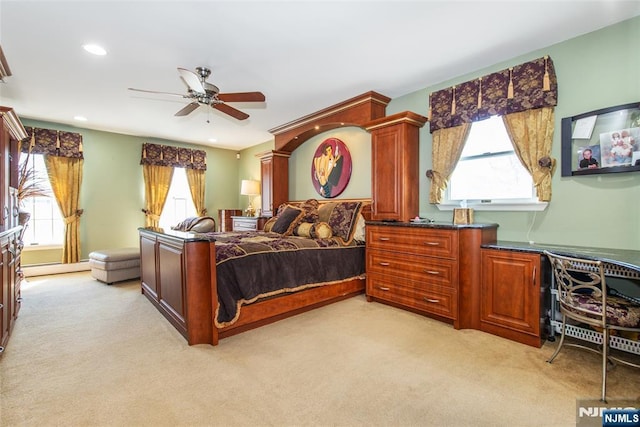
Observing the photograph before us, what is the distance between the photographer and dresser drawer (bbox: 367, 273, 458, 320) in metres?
2.82

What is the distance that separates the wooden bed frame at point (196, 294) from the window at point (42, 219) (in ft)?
10.8

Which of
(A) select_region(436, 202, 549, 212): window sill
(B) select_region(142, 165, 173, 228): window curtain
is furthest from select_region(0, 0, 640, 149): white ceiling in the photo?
(B) select_region(142, 165, 173, 228): window curtain

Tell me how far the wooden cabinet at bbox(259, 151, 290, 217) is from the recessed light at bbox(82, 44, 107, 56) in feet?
10.1

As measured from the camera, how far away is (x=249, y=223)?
18.9 feet

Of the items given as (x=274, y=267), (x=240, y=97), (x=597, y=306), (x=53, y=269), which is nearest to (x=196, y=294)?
(x=274, y=267)

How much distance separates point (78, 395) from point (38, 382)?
16.0 inches

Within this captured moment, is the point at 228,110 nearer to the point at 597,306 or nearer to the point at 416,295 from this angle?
the point at 416,295

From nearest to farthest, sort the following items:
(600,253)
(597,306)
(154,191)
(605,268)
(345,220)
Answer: (597,306), (605,268), (600,253), (345,220), (154,191)

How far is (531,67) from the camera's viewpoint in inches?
110

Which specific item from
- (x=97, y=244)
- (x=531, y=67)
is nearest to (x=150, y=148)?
(x=97, y=244)

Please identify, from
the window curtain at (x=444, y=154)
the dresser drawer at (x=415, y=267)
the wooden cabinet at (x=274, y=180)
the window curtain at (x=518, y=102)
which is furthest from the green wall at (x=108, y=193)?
the window curtain at (x=518, y=102)

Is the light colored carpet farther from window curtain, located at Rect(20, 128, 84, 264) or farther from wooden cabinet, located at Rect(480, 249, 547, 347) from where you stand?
window curtain, located at Rect(20, 128, 84, 264)

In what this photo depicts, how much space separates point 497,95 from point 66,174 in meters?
6.99

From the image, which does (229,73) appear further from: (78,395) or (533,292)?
(533,292)
